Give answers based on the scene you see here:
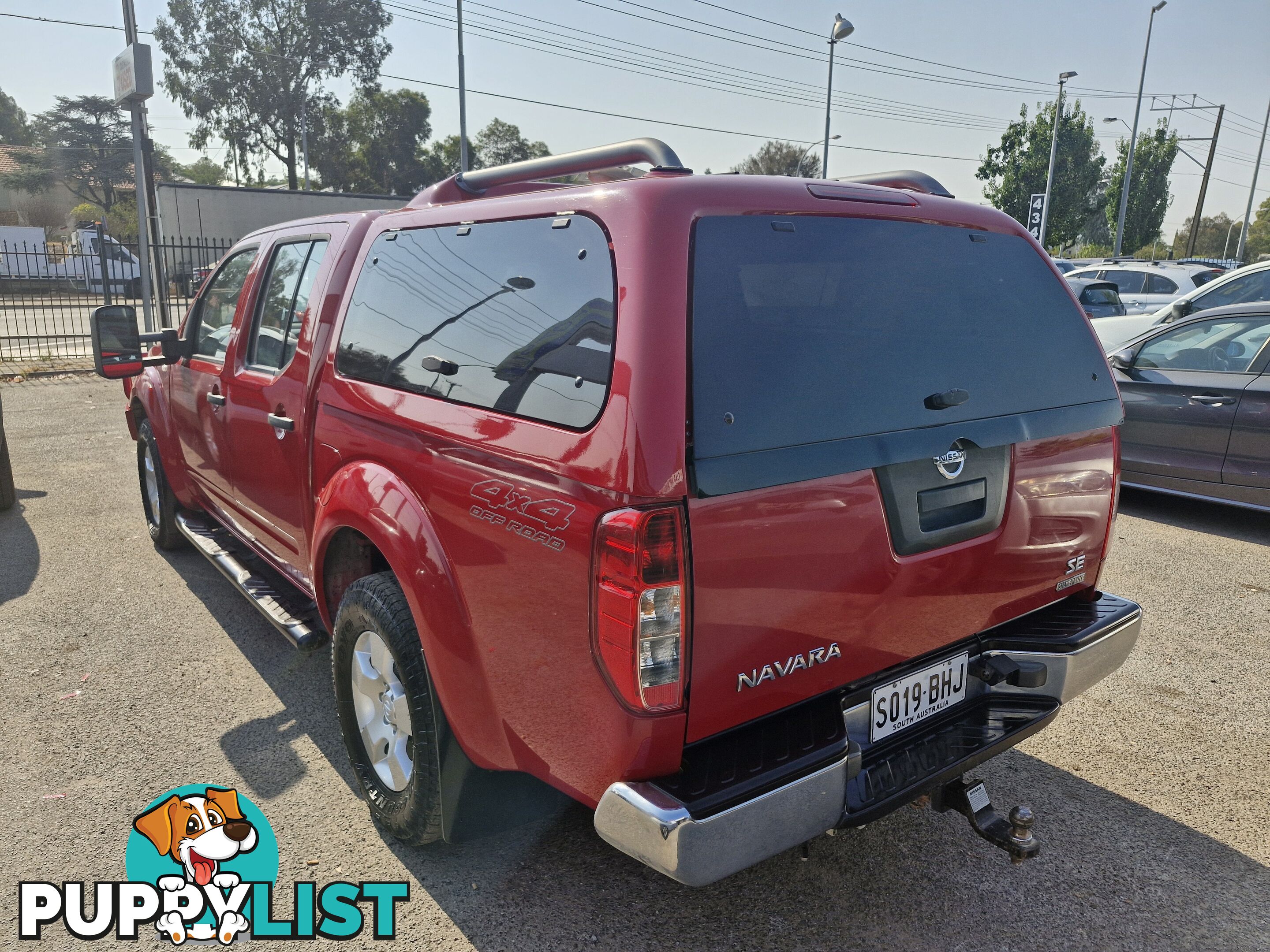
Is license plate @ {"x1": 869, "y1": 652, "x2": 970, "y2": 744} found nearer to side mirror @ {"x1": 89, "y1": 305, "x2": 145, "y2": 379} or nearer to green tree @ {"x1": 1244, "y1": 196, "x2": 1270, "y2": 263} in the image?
side mirror @ {"x1": 89, "y1": 305, "x2": 145, "y2": 379}

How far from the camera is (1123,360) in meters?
6.65

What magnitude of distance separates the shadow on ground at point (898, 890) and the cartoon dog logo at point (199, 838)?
5.6 inches

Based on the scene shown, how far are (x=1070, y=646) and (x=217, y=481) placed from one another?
3748mm

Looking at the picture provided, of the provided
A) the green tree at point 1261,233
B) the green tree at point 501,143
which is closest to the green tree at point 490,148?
the green tree at point 501,143

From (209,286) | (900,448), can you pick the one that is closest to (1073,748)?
(900,448)

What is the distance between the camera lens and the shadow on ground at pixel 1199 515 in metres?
6.15

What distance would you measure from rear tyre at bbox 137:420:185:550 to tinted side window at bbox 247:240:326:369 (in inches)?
69.1

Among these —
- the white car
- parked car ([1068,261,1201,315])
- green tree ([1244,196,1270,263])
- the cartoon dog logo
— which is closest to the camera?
the cartoon dog logo

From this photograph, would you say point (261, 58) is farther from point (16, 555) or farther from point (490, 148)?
point (16, 555)

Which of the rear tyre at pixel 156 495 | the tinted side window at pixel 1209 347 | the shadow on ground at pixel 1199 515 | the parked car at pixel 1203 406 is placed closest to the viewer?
the rear tyre at pixel 156 495

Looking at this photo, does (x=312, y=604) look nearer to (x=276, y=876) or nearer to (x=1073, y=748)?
(x=276, y=876)

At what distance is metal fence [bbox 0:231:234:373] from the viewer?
15.9 meters

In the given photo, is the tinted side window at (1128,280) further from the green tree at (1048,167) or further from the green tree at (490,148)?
the green tree at (490,148)

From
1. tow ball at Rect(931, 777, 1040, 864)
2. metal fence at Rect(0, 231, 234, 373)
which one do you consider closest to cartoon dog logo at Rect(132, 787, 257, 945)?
tow ball at Rect(931, 777, 1040, 864)
